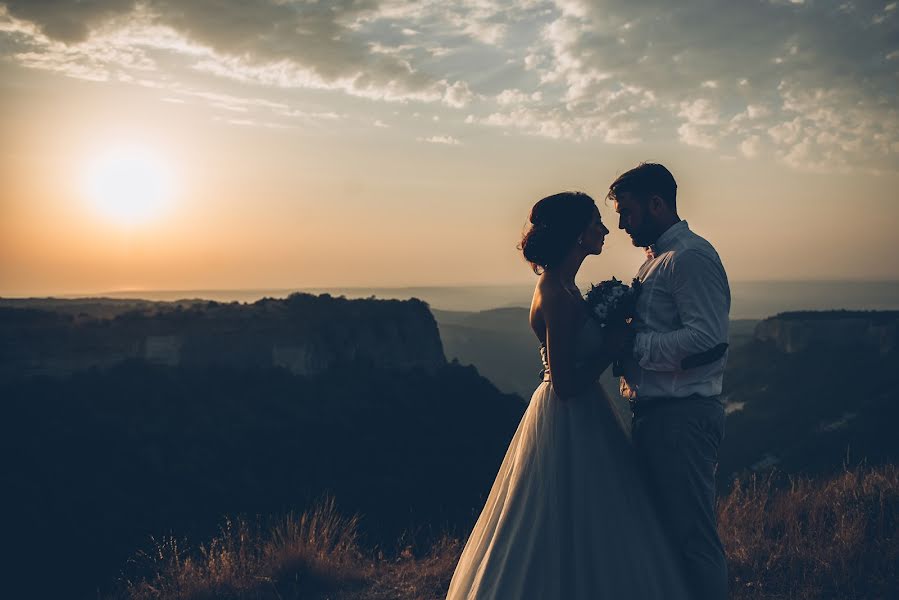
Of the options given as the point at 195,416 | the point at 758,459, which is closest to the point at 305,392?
the point at 195,416

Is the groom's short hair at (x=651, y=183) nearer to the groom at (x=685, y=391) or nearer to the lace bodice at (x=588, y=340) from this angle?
the groom at (x=685, y=391)

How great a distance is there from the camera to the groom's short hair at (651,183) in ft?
11.3

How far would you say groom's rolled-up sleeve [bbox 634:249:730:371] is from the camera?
307 cm

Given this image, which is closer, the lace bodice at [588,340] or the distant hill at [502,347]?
the lace bodice at [588,340]

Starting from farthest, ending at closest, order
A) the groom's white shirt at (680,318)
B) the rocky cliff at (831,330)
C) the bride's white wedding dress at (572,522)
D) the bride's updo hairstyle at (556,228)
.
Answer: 1. the rocky cliff at (831,330)
2. the bride's updo hairstyle at (556,228)
3. the groom's white shirt at (680,318)
4. the bride's white wedding dress at (572,522)

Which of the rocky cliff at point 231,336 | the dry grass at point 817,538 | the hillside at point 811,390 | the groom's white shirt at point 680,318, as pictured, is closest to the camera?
the groom's white shirt at point 680,318

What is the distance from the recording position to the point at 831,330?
291ft

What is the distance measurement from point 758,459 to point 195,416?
50617mm

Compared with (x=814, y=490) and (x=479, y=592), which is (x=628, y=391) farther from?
(x=814, y=490)

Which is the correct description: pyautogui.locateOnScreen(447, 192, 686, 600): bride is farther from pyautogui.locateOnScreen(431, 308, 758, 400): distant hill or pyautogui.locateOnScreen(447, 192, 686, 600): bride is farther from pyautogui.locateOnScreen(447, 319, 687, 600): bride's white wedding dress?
pyautogui.locateOnScreen(431, 308, 758, 400): distant hill

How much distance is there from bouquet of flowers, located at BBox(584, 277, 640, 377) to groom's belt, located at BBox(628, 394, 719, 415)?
183 mm

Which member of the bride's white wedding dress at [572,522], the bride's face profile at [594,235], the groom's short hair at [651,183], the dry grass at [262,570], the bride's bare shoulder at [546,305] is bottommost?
the dry grass at [262,570]

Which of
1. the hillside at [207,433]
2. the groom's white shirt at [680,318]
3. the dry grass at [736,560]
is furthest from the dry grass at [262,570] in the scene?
the hillside at [207,433]

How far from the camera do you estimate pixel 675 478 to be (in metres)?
3.13
